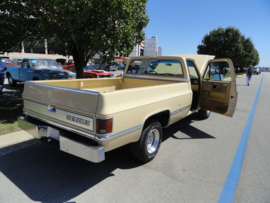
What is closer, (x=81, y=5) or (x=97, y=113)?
(x=97, y=113)

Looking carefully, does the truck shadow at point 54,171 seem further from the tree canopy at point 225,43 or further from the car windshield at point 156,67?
the tree canopy at point 225,43

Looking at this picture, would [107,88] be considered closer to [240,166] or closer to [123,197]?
[123,197]

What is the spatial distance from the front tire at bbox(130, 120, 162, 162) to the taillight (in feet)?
2.92

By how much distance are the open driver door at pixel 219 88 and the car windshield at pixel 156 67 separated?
928 mm

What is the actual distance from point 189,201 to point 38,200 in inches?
78.7

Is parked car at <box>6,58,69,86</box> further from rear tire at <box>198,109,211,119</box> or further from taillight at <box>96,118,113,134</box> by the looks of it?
taillight at <box>96,118,113,134</box>

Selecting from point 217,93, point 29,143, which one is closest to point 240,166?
point 217,93

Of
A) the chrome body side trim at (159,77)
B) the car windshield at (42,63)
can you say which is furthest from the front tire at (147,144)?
the car windshield at (42,63)

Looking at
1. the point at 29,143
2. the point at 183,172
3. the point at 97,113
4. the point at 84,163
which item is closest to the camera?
the point at 97,113

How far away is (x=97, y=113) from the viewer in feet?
7.89

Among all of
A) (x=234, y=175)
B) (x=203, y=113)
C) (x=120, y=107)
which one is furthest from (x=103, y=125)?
(x=203, y=113)

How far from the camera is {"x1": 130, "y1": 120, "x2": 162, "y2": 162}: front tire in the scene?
320cm

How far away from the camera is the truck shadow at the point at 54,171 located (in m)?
2.68

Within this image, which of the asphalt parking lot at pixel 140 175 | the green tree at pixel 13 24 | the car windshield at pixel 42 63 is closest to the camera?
the asphalt parking lot at pixel 140 175
